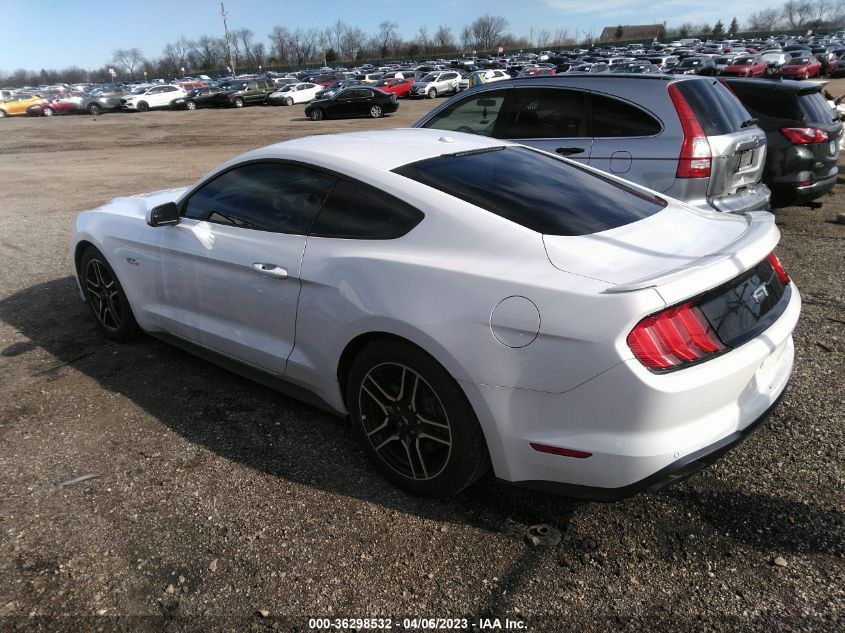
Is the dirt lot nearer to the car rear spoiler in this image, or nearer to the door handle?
the door handle

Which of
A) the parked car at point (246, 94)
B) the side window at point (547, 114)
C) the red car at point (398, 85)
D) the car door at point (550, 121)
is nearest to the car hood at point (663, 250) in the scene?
the car door at point (550, 121)

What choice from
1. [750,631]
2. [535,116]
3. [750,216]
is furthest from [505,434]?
[535,116]

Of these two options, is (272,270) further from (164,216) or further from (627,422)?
(627,422)

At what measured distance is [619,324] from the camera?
2.13 metres

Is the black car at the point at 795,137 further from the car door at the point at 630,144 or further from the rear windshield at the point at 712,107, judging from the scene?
the car door at the point at 630,144

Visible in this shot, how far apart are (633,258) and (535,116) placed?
13.2 ft

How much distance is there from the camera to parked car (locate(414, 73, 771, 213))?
5.20 meters

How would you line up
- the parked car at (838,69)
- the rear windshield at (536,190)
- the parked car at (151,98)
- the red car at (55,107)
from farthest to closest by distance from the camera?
the parked car at (838,69) < the red car at (55,107) < the parked car at (151,98) < the rear windshield at (536,190)

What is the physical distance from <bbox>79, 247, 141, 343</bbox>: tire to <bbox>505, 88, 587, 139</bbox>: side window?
3.88 m

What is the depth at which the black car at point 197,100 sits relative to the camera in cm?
3825

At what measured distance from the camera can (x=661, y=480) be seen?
2.24m

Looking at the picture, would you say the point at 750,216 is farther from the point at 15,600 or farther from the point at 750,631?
the point at 15,600

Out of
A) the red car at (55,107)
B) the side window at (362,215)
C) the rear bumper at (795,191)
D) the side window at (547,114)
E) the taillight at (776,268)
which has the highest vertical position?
the red car at (55,107)

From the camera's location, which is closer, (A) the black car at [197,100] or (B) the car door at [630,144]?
(B) the car door at [630,144]
